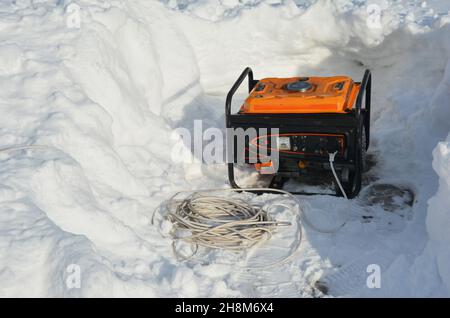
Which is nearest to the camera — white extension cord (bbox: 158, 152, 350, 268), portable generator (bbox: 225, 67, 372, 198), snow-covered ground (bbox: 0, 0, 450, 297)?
snow-covered ground (bbox: 0, 0, 450, 297)

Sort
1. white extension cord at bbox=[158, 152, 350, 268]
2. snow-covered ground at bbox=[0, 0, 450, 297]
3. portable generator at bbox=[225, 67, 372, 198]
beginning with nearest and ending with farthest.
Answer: snow-covered ground at bbox=[0, 0, 450, 297], white extension cord at bbox=[158, 152, 350, 268], portable generator at bbox=[225, 67, 372, 198]

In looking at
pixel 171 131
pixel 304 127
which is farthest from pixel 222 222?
pixel 171 131

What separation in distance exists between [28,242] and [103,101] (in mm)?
1806

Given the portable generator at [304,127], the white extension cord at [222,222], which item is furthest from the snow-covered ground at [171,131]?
the portable generator at [304,127]

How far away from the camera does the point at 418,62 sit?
17.3 feet

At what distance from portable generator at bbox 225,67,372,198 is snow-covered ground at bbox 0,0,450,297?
0.28m

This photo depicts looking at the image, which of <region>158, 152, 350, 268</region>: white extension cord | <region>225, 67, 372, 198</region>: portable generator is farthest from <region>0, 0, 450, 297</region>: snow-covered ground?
<region>225, 67, 372, 198</region>: portable generator

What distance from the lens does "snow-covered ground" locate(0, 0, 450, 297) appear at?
2.97m

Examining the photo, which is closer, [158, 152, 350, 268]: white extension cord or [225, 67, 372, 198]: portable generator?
[158, 152, 350, 268]: white extension cord

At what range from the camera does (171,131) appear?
4812 millimetres

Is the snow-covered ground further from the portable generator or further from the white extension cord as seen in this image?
the portable generator

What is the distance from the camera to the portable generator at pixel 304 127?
380 centimetres

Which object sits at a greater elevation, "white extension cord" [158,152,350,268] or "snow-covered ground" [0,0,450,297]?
"snow-covered ground" [0,0,450,297]
